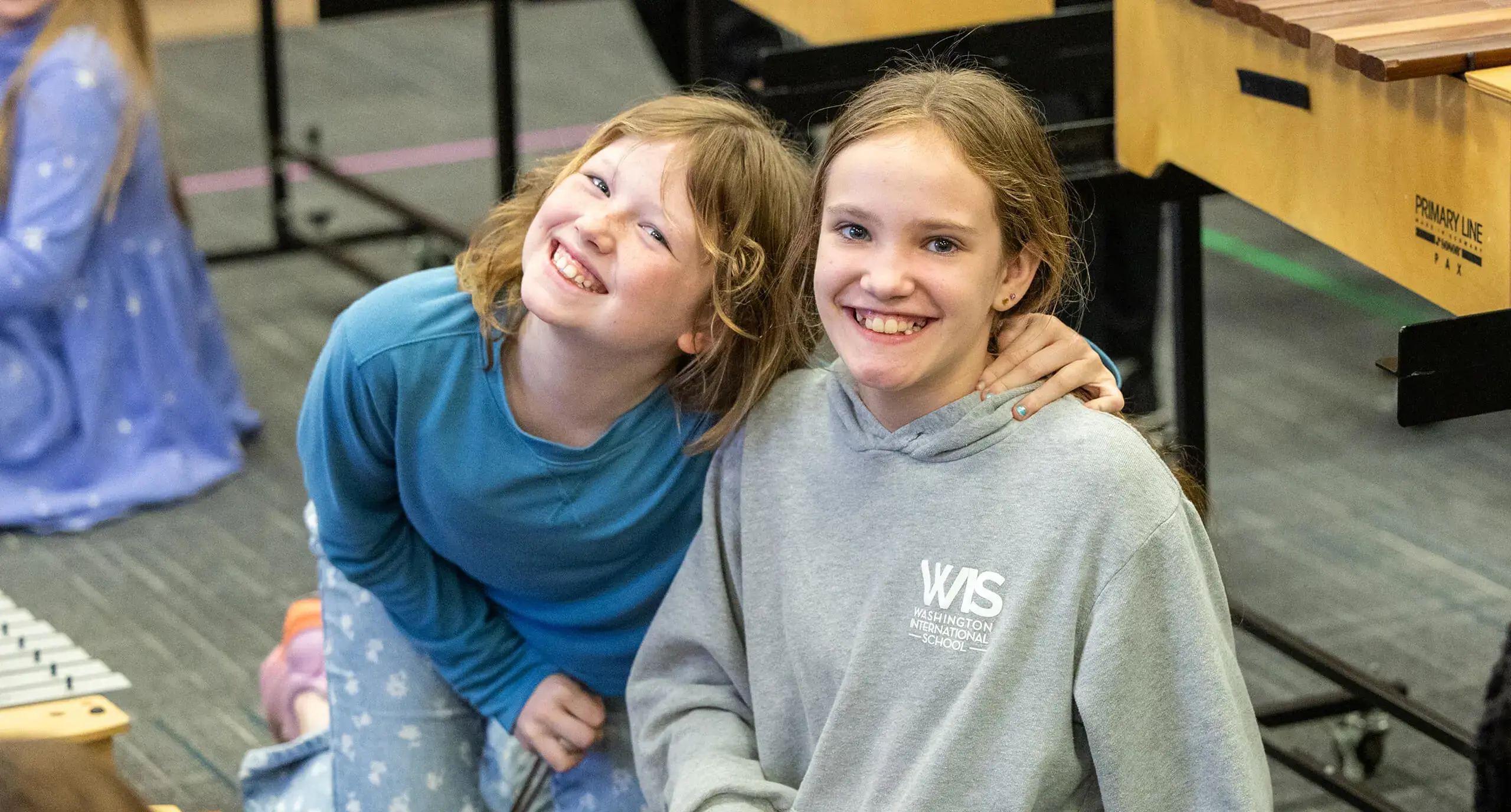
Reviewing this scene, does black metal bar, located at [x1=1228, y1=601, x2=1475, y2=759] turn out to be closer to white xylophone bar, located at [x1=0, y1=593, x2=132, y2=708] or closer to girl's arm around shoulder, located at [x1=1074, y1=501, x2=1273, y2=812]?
girl's arm around shoulder, located at [x1=1074, y1=501, x2=1273, y2=812]

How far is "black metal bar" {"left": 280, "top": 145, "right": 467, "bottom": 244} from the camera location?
455 cm

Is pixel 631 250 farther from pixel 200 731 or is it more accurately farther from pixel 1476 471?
pixel 1476 471

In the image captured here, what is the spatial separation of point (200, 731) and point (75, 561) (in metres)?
0.71

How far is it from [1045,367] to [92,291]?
2515 mm

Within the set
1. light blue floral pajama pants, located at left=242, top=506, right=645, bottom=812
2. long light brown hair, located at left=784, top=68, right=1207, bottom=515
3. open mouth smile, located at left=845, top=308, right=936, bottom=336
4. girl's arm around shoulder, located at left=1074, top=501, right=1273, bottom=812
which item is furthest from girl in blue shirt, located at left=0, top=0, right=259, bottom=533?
girl's arm around shoulder, located at left=1074, top=501, right=1273, bottom=812

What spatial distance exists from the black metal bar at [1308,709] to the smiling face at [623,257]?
4.46 ft

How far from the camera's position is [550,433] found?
2061 millimetres

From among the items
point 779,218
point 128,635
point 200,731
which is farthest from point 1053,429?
point 128,635

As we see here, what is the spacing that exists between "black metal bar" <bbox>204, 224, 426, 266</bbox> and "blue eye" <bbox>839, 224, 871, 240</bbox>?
3.10 metres

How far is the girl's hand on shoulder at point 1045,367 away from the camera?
1.78 metres

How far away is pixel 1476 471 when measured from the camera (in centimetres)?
388

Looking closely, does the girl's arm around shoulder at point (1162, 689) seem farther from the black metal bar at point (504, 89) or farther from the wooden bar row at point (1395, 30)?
the black metal bar at point (504, 89)

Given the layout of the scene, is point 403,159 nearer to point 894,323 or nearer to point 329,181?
point 329,181

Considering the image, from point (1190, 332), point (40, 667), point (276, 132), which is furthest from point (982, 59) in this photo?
point (276, 132)
